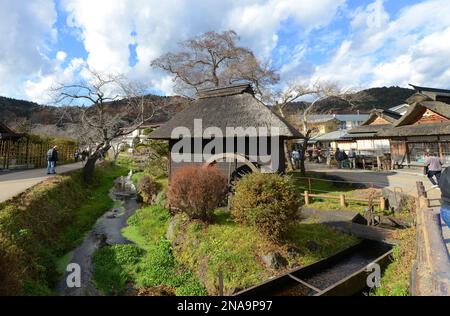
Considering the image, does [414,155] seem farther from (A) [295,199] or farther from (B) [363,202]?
(A) [295,199]

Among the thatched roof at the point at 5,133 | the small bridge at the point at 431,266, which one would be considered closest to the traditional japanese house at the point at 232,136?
the small bridge at the point at 431,266

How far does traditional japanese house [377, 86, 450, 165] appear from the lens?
17.7 m

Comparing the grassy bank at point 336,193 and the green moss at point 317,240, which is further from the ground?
the grassy bank at point 336,193

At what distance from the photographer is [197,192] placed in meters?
9.23

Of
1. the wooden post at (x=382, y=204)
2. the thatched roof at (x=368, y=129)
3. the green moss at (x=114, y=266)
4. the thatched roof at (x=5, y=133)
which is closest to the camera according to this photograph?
the green moss at (x=114, y=266)

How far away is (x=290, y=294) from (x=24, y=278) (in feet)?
19.2

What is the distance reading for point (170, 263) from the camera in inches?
312

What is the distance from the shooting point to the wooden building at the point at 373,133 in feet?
84.3

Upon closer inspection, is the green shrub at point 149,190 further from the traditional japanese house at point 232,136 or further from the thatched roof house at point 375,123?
the thatched roof house at point 375,123

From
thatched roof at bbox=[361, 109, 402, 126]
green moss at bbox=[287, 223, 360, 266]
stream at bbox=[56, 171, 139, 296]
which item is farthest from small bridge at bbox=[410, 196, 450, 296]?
thatched roof at bbox=[361, 109, 402, 126]

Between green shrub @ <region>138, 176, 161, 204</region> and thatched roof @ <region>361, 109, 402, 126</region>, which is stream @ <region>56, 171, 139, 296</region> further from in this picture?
thatched roof @ <region>361, 109, 402, 126</region>

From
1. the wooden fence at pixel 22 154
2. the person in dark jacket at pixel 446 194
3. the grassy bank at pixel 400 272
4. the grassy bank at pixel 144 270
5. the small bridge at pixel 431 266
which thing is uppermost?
the wooden fence at pixel 22 154

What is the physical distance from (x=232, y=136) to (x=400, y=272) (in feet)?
27.9

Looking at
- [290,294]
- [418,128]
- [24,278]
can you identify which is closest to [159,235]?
[24,278]
